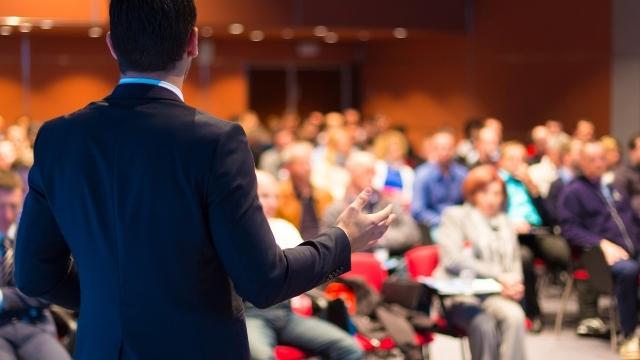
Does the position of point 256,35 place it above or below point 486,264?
above

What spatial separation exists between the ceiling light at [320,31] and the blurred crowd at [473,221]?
3803 millimetres

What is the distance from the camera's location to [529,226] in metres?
8.79

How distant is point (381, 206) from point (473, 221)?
1.07m

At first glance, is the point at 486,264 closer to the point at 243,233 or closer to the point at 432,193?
the point at 432,193

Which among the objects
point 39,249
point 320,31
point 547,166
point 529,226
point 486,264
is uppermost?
point 39,249

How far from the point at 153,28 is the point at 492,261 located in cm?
474

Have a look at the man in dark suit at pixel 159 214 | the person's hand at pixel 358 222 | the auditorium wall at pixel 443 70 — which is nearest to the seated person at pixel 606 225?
the person's hand at pixel 358 222

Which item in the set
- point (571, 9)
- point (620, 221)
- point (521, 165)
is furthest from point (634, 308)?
point (571, 9)

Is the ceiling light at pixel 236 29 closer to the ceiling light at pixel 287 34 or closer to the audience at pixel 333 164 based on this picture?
the ceiling light at pixel 287 34

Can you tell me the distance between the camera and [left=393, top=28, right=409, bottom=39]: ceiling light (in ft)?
53.1

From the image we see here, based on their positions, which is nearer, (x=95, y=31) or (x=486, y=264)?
(x=486, y=264)

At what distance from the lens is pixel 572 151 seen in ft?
32.7

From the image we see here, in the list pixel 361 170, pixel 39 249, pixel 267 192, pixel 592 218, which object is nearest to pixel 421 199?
pixel 592 218

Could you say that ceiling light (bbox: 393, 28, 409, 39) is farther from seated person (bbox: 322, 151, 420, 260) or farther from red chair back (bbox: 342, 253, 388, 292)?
Result: red chair back (bbox: 342, 253, 388, 292)
